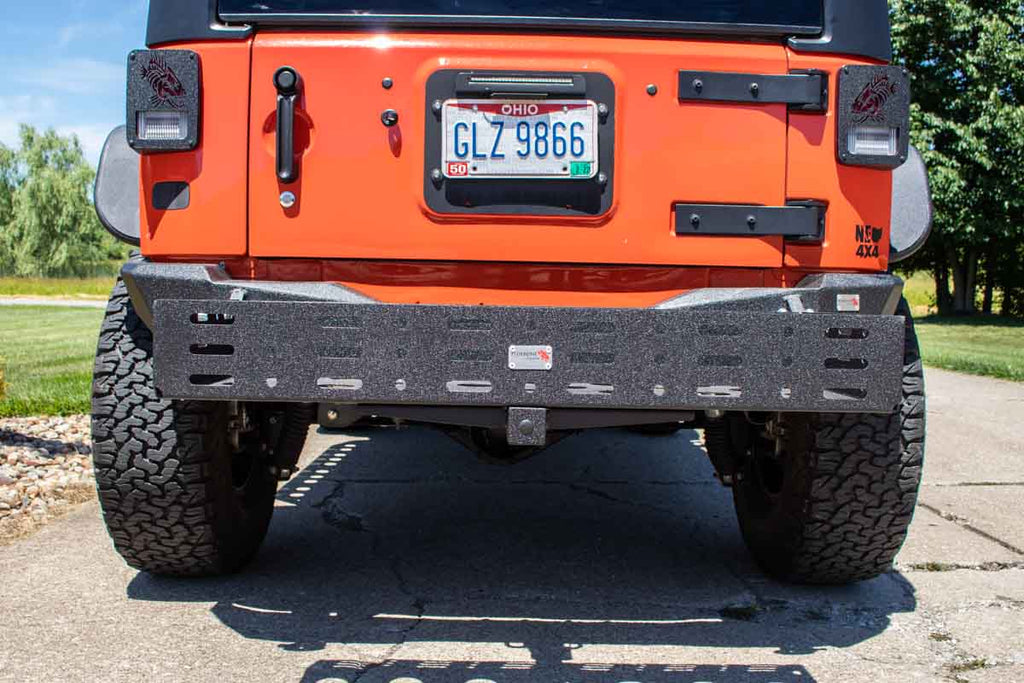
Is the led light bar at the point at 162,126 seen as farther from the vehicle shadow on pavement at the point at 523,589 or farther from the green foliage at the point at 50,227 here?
the green foliage at the point at 50,227

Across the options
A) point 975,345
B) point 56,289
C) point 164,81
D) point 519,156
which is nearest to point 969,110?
point 975,345

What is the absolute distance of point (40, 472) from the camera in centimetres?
515

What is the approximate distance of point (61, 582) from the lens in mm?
3488

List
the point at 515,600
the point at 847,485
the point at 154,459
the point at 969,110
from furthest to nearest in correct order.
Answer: the point at 969,110 → the point at 515,600 → the point at 847,485 → the point at 154,459

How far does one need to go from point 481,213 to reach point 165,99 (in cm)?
92

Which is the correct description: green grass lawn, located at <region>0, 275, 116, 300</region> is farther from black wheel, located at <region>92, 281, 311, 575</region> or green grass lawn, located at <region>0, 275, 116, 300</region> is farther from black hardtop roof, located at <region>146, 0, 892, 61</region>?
black hardtop roof, located at <region>146, 0, 892, 61</region>

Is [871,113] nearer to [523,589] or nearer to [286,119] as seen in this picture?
[286,119]

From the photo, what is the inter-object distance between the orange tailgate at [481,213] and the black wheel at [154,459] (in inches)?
25.0

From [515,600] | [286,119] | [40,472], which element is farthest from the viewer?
[40,472]

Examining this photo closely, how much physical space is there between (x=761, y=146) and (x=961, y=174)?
913 inches

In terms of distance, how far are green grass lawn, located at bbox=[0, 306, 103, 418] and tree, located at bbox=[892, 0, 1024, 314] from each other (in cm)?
1852

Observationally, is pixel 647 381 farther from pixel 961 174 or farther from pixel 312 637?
pixel 961 174

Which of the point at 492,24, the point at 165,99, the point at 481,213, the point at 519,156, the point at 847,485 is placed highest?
the point at 492,24

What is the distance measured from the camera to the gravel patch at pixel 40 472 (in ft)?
14.5
